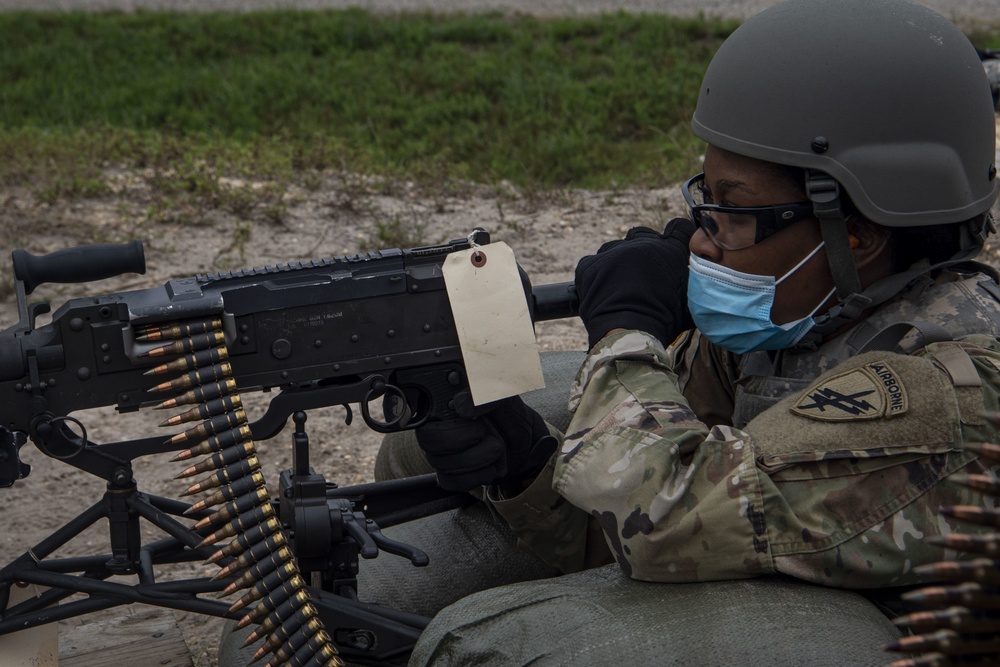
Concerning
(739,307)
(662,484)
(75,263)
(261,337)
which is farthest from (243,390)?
(739,307)

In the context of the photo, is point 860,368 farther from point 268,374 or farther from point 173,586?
point 173,586

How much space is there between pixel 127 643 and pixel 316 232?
337 centimetres

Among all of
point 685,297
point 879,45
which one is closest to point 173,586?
point 685,297

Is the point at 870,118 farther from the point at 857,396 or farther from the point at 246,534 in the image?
the point at 246,534

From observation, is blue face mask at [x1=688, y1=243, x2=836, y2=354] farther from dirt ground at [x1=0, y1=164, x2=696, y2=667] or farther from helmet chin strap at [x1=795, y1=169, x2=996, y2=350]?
dirt ground at [x1=0, y1=164, x2=696, y2=667]

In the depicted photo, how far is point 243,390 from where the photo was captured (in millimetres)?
2965

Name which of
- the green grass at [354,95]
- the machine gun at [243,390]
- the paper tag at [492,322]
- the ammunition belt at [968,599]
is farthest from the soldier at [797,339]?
the green grass at [354,95]

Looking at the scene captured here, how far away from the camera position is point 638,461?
8.08ft

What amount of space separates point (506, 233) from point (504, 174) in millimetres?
2048

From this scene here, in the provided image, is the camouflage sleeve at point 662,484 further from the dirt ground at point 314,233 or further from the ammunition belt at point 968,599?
the dirt ground at point 314,233

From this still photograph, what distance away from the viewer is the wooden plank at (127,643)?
12.0 feet

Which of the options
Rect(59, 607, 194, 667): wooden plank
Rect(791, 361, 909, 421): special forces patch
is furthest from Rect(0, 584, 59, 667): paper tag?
Rect(791, 361, 909, 421): special forces patch

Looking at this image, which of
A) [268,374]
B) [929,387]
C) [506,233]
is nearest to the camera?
[929,387]

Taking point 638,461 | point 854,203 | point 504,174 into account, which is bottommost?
point 504,174
